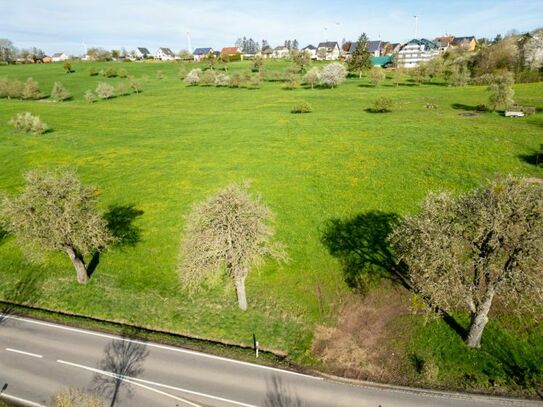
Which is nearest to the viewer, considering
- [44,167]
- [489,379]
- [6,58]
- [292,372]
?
[489,379]

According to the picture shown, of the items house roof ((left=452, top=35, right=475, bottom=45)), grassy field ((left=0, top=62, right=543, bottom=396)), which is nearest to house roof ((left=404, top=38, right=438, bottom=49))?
house roof ((left=452, top=35, right=475, bottom=45))

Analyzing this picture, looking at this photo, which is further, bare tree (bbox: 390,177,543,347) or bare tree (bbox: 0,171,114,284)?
bare tree (bbox: 0,171,114,284)

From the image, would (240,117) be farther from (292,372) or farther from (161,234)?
(292,372)

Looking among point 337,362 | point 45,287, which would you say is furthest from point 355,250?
point 45,287

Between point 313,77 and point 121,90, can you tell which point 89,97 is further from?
point 313,77

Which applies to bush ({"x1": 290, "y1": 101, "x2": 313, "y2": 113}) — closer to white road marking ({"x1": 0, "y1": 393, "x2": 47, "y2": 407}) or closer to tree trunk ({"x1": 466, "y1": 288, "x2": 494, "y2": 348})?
tree trunk ({"x1": 466, "y1": 288, "x2": 494, "y2": 348})

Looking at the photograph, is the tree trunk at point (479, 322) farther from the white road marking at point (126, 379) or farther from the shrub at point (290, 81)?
the shrub at point (290, 81)
